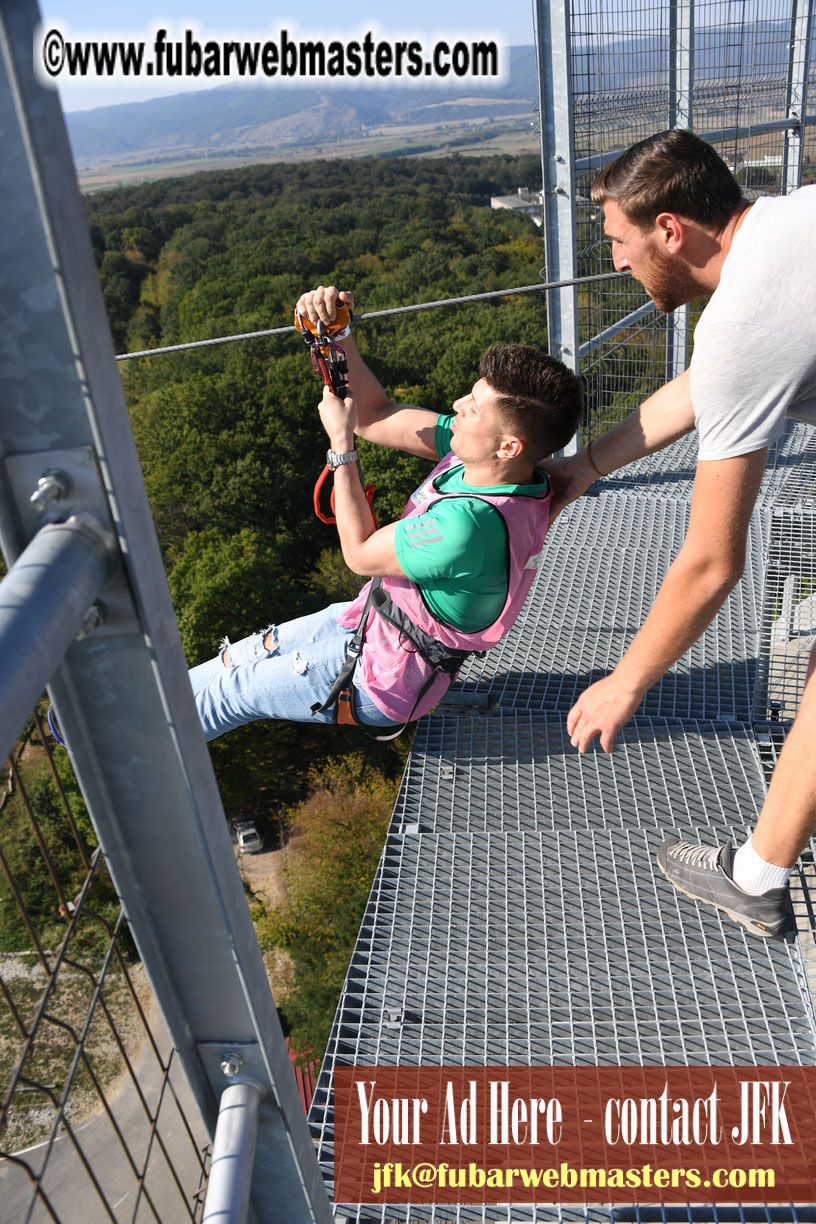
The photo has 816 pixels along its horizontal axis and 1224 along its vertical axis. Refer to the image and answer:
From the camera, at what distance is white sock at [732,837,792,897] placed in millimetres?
2619

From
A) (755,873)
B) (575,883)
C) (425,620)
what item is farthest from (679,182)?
(575,883)

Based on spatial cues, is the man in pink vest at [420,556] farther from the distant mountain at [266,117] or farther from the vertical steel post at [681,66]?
the distant mountain at [266,117]

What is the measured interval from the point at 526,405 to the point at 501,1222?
6.63 ft

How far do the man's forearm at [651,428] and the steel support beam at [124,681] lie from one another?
1.96 metres

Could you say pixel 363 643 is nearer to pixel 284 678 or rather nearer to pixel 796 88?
pixel 284 678

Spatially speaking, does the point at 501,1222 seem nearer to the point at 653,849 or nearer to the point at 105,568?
the point at 653,849

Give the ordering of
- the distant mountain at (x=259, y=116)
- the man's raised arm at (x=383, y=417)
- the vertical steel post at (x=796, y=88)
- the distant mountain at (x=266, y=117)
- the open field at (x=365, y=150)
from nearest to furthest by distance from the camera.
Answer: the man's raised arm at (x=383, y=417) < the vertical steel post at (x=796, y=88) < the distant mountain at (x=266, y=117) < the distant mountain at (x=259, y=116) < the open field at (x=365, y=150)

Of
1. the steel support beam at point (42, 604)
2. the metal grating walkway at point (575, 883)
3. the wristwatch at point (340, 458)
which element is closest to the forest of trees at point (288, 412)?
the metal grating walkway at point (575, 883)

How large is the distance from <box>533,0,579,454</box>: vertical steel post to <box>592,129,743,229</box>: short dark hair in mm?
3315

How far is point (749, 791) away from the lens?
3502 millimetres

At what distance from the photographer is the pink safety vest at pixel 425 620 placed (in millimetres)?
2723

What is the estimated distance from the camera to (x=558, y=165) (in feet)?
18.2

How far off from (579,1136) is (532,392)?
1.91 meters

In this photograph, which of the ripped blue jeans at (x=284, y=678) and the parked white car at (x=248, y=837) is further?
the parked white car at (x=248, y=837)
